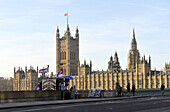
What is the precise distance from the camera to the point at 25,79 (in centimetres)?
17475

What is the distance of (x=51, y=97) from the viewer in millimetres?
29531

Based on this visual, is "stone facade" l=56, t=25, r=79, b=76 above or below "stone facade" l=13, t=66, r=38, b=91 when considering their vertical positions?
above

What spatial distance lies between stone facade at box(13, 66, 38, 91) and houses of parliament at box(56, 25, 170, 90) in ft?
48.7

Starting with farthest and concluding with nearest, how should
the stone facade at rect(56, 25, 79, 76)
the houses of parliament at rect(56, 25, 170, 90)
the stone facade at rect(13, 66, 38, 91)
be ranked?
the stone facade at rect(13, 66, 38, 91) < the stone facade at rect(56, 25, 79, 76) < the houses of parliament at rect(56, 25, 170, 90)

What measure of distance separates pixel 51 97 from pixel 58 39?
480 feet

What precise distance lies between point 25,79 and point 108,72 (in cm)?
6119

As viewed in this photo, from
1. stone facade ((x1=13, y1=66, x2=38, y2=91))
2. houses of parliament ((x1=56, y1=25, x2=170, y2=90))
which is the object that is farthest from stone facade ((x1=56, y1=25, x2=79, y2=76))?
stone facade ((x1=13, y1=66, x2=38, y2=91))

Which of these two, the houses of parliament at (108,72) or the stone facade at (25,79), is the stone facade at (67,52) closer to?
the houses of parliament at (108,72)

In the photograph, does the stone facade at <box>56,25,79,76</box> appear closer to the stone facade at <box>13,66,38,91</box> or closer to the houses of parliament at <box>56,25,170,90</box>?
the houses of parliament at <box>56,25,170,90</box>

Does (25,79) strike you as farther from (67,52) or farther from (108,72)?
(108,72)

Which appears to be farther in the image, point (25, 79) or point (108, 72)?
point (25, 79)

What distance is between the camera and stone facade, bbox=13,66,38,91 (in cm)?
16976

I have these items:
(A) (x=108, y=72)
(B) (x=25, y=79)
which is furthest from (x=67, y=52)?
(A) (x=108, y=72)

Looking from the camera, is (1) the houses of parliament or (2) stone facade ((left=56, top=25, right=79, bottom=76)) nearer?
(1) the houses of parliament
